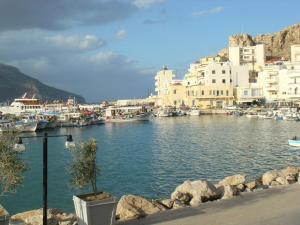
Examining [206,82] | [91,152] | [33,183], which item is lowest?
[33,183]

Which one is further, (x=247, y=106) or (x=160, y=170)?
(x=247, y=106)

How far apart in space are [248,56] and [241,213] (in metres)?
102

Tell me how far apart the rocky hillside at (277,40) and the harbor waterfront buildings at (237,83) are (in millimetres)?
30164

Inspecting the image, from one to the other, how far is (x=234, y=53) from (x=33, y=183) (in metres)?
90.6

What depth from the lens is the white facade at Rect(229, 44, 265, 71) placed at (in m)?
105

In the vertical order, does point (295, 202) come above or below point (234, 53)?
below

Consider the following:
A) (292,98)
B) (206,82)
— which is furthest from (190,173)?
(206,82)

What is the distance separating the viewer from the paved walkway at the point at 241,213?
794cm

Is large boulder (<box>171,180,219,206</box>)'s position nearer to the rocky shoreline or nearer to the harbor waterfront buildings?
the rocky shoreline

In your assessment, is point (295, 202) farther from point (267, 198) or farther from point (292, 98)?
point (292, 98)

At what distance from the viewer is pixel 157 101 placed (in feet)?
387

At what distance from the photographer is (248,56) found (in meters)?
107

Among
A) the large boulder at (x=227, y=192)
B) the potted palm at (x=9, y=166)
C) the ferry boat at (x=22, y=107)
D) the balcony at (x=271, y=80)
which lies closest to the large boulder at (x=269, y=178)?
the large boulder at (x=227, y=192)

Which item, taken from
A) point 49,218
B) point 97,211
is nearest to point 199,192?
point 49,218
